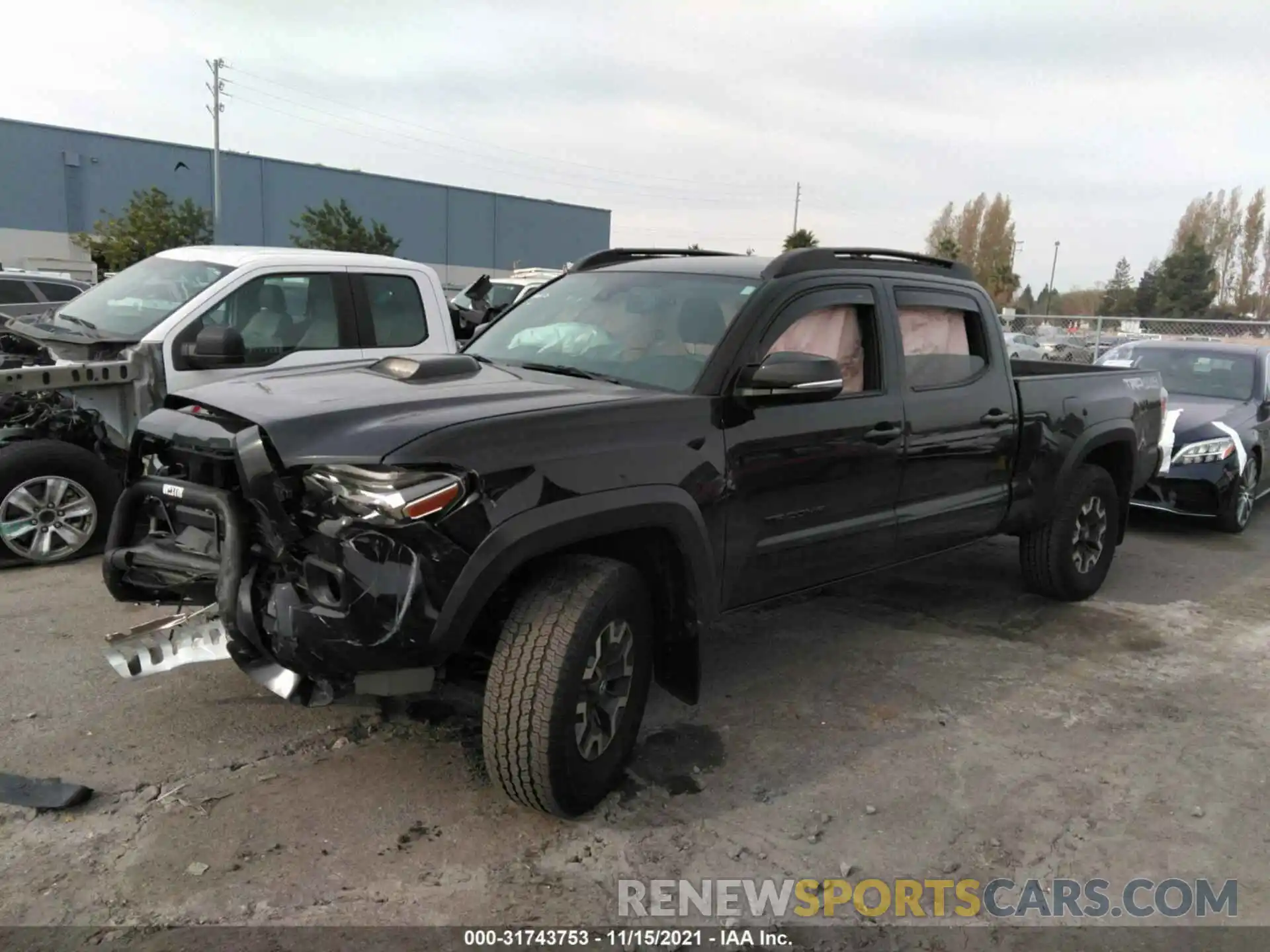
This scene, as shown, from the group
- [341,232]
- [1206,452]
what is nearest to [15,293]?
[1206,452]

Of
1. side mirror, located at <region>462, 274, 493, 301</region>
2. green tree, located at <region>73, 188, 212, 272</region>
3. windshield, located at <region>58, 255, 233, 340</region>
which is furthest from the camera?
green tree, located at <region>73, 188, 212, 272</region>

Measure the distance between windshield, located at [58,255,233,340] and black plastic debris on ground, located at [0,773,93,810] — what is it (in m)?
3.15

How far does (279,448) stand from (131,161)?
150 feet

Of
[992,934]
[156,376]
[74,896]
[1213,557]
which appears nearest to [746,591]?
[992,934]

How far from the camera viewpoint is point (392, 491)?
262 cm

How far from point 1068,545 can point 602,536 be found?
3.45m

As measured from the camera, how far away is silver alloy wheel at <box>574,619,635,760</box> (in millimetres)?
2959

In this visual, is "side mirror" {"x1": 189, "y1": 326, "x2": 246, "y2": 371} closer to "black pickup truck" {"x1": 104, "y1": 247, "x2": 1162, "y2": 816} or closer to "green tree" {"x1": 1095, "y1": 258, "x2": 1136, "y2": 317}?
"black pickup truck" {"x1": 104, "y1": 247, "x2": 1162, "y2": 816}

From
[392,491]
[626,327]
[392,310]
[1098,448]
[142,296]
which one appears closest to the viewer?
[392,491]

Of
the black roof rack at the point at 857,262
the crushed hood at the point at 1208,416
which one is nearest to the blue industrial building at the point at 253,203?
the crushed hood at the point at 1208,416

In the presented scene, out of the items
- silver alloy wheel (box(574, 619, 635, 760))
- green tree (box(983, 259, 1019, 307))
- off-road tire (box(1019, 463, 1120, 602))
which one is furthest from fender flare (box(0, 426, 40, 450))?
green tree (box(983, 259, 1019, 307))

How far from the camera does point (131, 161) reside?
4097 centimetres

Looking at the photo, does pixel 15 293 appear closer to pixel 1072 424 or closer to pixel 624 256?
pixel 624 256

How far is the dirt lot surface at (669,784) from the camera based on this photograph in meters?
2.70
